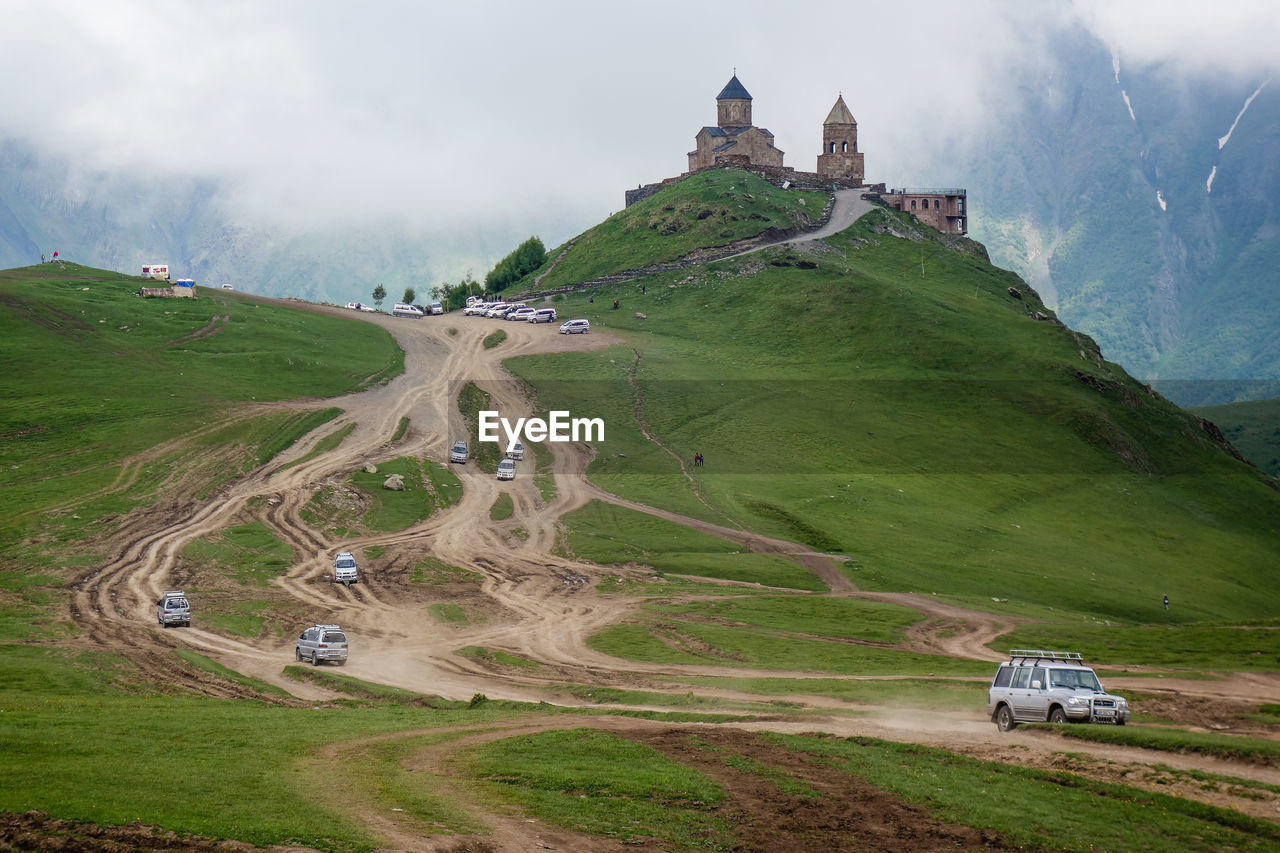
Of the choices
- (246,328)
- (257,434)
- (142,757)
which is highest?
(246,328)

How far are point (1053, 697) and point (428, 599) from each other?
143 ft

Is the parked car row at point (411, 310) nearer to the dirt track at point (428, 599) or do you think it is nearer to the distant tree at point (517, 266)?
the distant tree at point (517, 266)

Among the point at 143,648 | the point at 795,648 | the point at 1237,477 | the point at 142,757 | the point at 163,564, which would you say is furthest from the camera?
the point at 1237,477

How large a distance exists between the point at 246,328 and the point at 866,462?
71783 millimetres

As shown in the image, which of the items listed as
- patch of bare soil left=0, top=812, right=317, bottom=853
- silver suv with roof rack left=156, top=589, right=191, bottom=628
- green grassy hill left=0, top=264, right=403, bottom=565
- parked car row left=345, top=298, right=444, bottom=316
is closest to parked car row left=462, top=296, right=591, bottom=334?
parked car row left=345, top=298, right=444, bottom=316

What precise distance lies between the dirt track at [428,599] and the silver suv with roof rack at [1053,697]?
1101mm

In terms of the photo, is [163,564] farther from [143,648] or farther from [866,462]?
[866,462]

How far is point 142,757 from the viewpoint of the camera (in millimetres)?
28109

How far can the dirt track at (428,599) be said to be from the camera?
39469 millimetres

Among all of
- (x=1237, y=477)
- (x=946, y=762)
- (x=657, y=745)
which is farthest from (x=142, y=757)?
(x=1237, y=477)

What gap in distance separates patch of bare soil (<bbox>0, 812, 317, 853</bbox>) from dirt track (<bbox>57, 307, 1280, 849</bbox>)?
10.9 ft

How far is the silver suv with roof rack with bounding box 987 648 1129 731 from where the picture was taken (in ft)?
113

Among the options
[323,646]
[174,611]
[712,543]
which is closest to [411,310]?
[712,543]

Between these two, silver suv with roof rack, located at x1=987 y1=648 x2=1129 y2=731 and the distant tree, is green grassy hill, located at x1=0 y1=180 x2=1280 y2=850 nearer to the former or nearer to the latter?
silver suv with roof rack, located at x1=987 y1=648 x2=1129 y2=731
